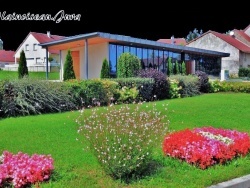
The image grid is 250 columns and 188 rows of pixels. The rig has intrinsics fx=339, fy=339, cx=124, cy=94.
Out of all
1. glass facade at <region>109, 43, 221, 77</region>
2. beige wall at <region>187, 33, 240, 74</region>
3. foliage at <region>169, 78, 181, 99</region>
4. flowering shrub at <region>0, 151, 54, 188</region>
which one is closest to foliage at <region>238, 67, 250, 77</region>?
beige wall at <region>187, 33, 240, 74</region>

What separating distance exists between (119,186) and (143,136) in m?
0.79

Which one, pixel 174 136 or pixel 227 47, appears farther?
pixel 227 47

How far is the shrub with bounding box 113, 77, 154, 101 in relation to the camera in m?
14.9

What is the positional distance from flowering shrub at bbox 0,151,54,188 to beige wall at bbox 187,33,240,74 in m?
40.7

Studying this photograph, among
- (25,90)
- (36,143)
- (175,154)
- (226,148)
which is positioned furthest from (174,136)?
(25,90)

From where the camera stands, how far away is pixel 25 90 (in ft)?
35.9

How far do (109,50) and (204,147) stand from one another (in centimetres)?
1845

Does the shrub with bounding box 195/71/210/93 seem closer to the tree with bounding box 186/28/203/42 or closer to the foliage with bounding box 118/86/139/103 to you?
the foliage with bounding box 118/86/139/103

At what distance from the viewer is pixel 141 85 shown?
1535cm

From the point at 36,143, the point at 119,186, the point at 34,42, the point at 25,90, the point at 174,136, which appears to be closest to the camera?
the point at 119,186

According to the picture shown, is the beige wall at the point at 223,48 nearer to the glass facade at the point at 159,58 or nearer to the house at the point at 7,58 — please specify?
the glass facade at the point at 159,58

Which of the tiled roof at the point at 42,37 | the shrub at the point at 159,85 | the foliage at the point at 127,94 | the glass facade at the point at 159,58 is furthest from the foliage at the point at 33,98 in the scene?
the tiled roof at the point at 42,37

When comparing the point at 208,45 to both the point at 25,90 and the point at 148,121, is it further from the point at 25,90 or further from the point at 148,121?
the point at 148,121

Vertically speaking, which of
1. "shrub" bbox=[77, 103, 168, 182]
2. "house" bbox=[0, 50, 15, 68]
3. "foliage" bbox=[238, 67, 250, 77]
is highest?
→ "house" bbox=[0, 50, 15, 68]
